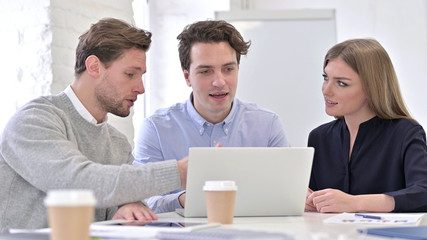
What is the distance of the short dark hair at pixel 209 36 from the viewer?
2.41 meters

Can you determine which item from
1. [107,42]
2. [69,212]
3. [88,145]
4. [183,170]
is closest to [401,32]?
[107,42]

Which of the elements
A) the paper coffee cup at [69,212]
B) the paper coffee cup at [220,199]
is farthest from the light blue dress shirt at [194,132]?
the paper coffee cup at [69,212]

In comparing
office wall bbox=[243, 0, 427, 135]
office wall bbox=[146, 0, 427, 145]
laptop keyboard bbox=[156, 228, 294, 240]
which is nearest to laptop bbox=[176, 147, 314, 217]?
laptop keyboard bbox=[156, 228, 294, 240]

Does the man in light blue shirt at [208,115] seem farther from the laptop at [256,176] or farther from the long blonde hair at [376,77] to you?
the laptop at [256,176]

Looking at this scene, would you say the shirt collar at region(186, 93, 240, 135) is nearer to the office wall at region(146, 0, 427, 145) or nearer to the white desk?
the white desk

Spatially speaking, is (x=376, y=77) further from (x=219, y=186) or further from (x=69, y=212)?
(x=69, y=212)

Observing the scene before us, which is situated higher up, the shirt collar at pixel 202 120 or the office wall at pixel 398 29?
the office wall at pixel 398 29

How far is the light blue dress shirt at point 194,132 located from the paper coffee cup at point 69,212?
1413 mm

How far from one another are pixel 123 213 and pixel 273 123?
1.03 metres

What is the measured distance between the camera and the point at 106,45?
6.56ft

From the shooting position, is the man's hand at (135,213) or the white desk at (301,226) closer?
the white desk at (301,226)

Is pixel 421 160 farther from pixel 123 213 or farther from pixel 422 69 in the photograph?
pixel 422 69

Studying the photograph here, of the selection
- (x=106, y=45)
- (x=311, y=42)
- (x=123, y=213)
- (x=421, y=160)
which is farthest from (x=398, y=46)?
(x=123, y=213)

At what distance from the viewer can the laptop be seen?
1.54 metres
